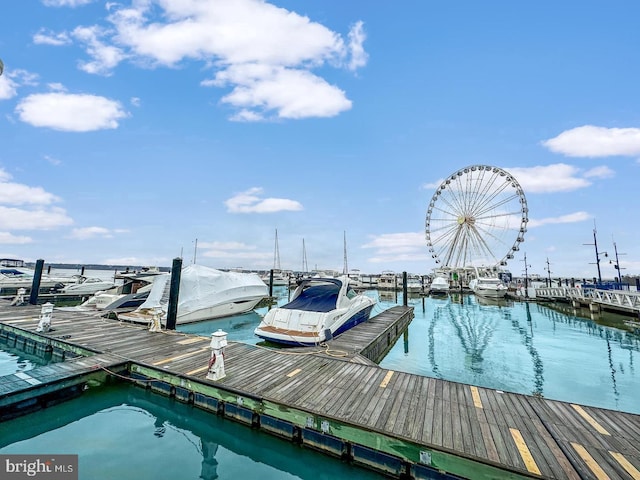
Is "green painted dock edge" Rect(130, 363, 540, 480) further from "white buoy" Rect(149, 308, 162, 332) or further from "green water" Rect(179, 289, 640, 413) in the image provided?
"green water" Rect(179, 289, 640, 413)

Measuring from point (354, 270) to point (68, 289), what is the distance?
55.0 m

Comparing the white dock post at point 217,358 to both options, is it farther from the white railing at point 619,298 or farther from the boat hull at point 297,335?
the white railing at point 619,298

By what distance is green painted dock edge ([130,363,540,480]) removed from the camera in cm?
409

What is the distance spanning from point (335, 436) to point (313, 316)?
677cm

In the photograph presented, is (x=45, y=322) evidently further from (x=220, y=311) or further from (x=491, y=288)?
(x=491, y=288)

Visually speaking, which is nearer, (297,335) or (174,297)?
(297,335)

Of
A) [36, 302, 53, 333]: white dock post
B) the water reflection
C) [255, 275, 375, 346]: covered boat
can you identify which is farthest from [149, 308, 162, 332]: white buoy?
the water reflection

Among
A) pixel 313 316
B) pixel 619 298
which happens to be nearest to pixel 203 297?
pixel 313 316

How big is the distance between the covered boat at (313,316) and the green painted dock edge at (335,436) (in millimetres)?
4543

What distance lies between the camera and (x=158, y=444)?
220 inches

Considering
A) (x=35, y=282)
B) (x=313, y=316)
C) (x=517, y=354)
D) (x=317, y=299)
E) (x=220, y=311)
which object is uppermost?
(x=35, y=282)

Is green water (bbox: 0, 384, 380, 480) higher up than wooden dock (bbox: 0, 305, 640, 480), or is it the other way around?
wooden dock (bbox: 0, 305, 640, 480)

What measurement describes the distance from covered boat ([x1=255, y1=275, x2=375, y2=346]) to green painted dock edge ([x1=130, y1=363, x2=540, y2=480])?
4.54 m

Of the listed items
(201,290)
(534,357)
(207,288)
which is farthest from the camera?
(207,288)
